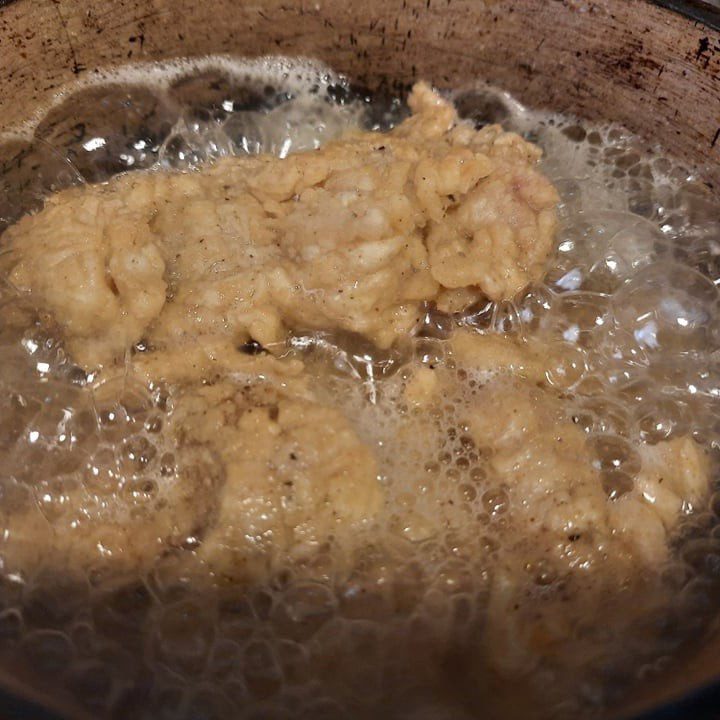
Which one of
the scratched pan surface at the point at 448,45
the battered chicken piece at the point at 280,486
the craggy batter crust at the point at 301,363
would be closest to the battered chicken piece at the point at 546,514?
the craggy batter crust at the point at 301,363

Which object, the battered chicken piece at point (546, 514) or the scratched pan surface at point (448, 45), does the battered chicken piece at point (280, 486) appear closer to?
the battered chicken piece at point (546, 514)

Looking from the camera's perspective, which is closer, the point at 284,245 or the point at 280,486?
the point at 280,486

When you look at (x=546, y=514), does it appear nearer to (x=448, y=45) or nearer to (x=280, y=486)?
(x=280, y=486)

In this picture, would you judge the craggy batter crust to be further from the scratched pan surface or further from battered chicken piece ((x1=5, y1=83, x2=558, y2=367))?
the scratched pan surface

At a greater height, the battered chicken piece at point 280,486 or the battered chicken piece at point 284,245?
the battered chicken piece at point 284,245

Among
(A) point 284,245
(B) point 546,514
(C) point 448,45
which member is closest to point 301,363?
(A) point 284,245

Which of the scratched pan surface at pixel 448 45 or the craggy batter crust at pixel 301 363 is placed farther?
the scratched pan surface at pixel 448 45
